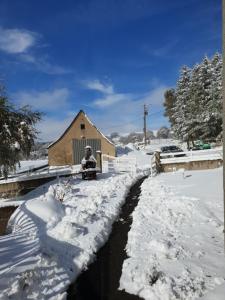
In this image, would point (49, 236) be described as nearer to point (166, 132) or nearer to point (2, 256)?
point (2, 256)

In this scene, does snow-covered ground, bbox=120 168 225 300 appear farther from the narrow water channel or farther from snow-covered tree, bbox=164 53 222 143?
snow-covered tree, bbox=164 53 222 143

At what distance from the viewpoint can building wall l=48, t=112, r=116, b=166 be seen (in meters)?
35.5

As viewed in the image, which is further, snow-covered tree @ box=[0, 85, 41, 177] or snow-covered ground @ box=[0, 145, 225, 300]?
snow-covered tree @ box=[0, 85, 41, 177]

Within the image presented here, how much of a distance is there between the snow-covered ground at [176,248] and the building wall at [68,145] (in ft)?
75.6

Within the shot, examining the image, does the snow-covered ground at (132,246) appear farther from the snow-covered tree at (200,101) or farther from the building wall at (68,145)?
the building wall at (68,145)

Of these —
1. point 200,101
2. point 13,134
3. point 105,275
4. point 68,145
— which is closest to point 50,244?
point 105,275

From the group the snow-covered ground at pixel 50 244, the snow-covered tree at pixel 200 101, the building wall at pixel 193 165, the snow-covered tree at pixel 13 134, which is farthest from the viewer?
the snow-covered tree at pixel 200 101

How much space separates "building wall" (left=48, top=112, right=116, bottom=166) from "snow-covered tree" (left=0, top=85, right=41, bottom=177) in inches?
684

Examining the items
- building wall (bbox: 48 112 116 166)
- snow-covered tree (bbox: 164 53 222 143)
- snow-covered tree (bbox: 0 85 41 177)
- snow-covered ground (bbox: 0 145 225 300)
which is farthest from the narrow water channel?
building wall (bbox: 48 112 116 166)

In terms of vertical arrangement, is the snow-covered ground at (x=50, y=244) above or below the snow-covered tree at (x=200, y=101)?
below

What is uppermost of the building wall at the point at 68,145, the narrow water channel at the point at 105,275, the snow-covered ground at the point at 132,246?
the building wall at the point at 68,145

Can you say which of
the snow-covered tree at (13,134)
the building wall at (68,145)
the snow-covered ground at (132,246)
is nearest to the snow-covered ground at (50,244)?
the snow-covered ground at (132,246)

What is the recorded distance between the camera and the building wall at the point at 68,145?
3550 cm

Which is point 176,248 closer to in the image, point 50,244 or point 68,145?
point 50,244
